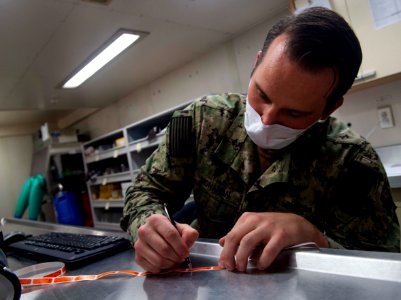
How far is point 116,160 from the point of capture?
4.28 m

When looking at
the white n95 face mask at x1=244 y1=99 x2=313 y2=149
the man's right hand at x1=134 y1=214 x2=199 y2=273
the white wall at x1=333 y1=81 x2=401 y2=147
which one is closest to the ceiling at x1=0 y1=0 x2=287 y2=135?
the white wall at x1=333 y1=81 x2=401 y2=147

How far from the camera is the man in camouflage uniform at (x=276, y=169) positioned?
587 millimetres

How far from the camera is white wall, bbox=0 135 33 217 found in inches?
235

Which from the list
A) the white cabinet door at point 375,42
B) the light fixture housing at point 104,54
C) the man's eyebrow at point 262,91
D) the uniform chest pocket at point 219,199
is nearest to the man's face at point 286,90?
the man's eyebrow at point 262,91

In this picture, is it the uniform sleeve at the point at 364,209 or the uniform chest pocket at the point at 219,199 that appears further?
the uniform chest pocket at the point at 219,199

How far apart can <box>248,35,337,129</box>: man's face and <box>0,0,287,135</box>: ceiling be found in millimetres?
1569

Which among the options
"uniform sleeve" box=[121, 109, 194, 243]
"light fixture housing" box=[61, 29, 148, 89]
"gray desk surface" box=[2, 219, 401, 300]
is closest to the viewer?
"gray desk surface" box=[2, 219, 401, 300]

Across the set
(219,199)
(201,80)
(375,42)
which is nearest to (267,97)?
(219,199)

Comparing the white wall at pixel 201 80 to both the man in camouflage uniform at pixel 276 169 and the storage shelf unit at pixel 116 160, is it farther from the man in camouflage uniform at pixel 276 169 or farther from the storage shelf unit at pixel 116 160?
the man in camouflage uniform at pixel 276 169

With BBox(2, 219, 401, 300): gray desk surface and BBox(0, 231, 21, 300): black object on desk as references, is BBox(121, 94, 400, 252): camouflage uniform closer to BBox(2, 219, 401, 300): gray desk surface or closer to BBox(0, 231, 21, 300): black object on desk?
BBox(2, 219, 401, 300): gray desk surface

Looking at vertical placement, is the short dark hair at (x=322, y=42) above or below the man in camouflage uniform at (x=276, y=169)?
above

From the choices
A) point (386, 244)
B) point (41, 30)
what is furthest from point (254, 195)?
point (41, 30)

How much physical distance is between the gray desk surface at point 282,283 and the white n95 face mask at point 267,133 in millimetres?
328

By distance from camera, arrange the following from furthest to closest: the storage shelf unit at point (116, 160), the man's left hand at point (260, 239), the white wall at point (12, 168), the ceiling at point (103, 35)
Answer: the white wall at point (12, 168)
the storage shelf unit at point (116, 160)
the ceiling at point (103, 35)
the man's left hand at point (260, 239)
